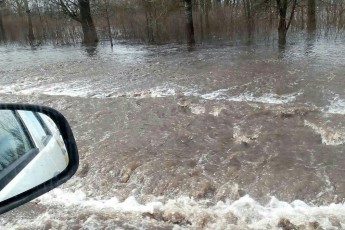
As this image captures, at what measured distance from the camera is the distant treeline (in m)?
19.3

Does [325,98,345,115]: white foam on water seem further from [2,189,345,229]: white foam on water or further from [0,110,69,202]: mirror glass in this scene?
[0,110,69,202]: mirror glass

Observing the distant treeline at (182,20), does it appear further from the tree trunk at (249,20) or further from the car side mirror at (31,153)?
the car side mirror at (31,153)

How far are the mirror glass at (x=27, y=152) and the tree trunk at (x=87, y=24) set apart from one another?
24.1 meters

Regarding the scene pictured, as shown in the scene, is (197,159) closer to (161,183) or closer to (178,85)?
(161,183)

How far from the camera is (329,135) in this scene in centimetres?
620

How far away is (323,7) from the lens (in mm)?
20328

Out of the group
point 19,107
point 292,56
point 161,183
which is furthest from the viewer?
point 292,56

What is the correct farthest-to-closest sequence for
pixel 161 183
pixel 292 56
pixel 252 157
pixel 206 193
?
1. pixel 292 56
2. pixel 252 157
3. pixel 161 183
4. pixel 206 193

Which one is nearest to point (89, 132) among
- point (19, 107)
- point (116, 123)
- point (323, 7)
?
point (116, 123)

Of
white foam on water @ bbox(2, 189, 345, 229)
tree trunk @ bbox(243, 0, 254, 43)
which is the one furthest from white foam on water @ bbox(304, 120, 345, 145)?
tree trunk @ bbox(243, 0, 254, 43)

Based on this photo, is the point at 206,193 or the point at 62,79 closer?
the point at 206,193

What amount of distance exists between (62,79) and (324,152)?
9.42 metres

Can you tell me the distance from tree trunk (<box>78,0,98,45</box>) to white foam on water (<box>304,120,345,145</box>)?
21585mm

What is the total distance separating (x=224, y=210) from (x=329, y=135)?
2898 millimetres
